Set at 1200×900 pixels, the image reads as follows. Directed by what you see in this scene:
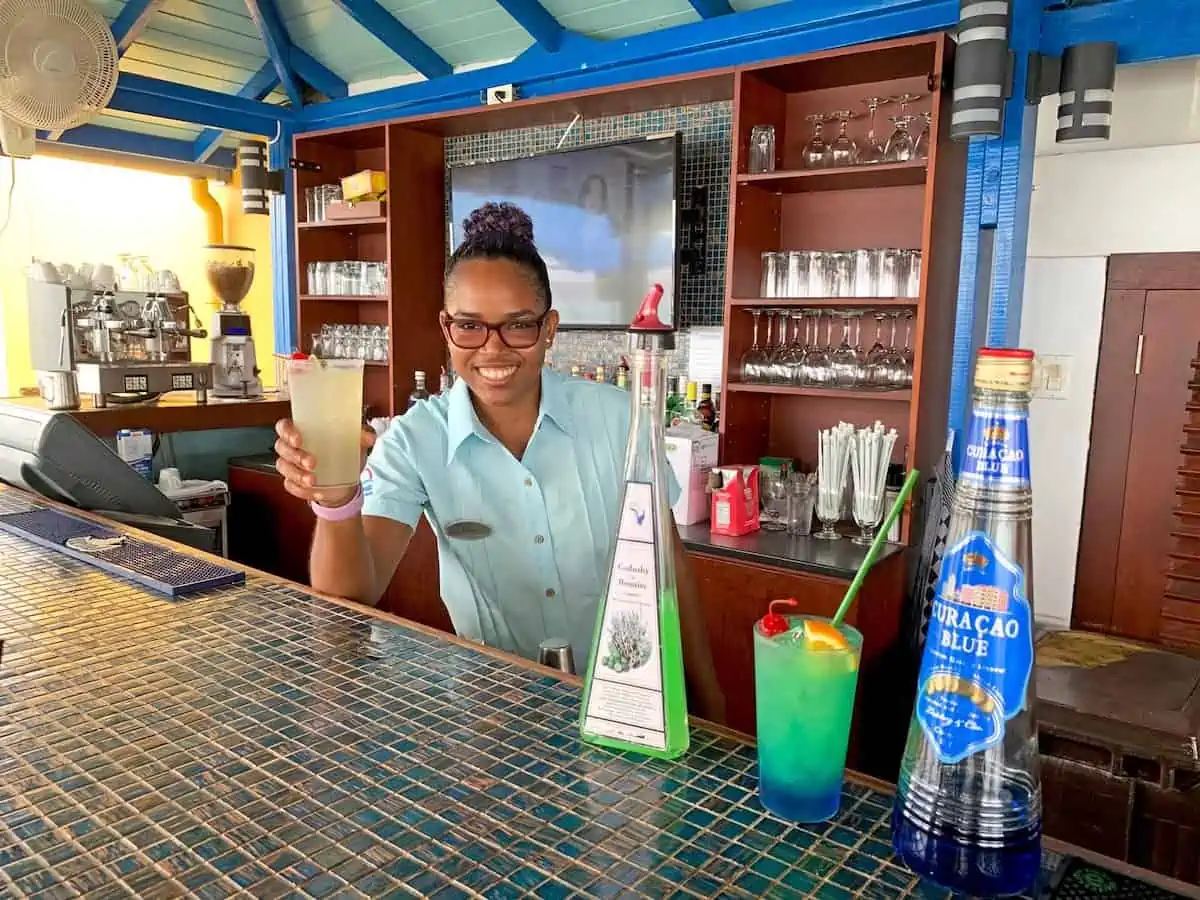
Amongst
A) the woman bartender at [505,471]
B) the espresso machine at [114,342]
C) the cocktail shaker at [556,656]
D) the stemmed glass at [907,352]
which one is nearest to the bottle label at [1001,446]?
the cocktail shaker at [556,656]

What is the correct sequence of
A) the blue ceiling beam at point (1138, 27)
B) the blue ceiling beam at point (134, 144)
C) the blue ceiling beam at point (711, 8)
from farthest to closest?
1. the blue ceiling beam at point (134, 144)
2. the blue ceiling beam at point (711, 8)
3. the blue ceiling beam at point (1138, 27)

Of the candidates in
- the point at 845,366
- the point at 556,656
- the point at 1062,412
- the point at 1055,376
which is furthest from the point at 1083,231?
the point at 556,656

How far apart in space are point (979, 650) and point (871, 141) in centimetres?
261

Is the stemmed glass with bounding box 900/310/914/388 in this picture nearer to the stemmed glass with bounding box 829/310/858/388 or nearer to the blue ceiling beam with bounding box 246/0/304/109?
the stemmed glass with bounding box 829/310/858/388

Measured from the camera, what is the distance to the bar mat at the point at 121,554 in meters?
1.33

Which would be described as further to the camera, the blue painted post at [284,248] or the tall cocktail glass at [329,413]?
the blue painted post at [284,248]

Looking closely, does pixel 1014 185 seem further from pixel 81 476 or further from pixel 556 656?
pixel 81 476

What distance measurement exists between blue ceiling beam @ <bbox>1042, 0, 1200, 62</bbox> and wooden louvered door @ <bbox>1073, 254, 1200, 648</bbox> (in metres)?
1.18

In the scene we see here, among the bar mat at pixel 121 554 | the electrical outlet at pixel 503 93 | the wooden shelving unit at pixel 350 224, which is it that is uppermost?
the electrical outlet at pixel 503 93

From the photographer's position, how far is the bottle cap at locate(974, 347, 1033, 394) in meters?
0.60

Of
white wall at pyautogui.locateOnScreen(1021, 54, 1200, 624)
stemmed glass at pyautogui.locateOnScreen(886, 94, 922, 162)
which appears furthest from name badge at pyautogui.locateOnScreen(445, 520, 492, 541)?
white wall at pyautogui.locateOnScreen(1021, 54, 1200, 624)

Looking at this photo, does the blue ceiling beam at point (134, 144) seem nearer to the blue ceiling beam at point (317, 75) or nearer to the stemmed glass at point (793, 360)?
the blue ceiling beam at point (317, 75)

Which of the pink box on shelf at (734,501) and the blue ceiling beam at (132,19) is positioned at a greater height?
the blue ceiling beam at (132,19)

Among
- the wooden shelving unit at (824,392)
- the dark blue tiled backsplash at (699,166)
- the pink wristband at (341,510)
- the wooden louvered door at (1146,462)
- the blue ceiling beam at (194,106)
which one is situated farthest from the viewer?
the blue ceiling beam at (194,106)
